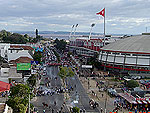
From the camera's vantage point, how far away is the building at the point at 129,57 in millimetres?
59188

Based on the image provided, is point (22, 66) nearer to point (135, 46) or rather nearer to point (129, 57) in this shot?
point (129, 57)

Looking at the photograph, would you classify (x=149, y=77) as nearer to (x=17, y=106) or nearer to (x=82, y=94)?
(x=82, y=94)

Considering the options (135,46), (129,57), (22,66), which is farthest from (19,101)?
(135,46)

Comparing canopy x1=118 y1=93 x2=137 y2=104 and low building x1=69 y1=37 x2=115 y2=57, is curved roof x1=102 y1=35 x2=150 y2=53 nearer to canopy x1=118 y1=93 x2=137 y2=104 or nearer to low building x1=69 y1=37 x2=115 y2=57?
low building x1=69 y1=37 x2=115 y2=57

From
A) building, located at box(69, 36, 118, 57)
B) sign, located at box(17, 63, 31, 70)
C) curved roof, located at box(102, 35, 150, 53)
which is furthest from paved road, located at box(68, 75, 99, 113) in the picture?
building, located at box(69, 36, 118, 57)

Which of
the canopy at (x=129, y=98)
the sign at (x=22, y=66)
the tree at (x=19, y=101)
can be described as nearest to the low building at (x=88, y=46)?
the sign at (x=22, y=66)

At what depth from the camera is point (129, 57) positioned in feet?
199

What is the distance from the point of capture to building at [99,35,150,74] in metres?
59.2

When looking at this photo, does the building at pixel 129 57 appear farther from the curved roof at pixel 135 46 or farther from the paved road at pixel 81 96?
the paved road at pixel 81 96

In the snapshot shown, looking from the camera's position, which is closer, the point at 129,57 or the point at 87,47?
the point at 129,57

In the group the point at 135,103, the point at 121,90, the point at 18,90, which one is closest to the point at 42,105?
the point at 18,90

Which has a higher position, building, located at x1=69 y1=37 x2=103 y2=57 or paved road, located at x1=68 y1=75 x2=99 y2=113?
building, located at x1=69 y1=37 x2=103 y2=57

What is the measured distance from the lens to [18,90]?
2798cm

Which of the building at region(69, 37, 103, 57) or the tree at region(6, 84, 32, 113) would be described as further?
the building at region(69, 37, 103, 57)
